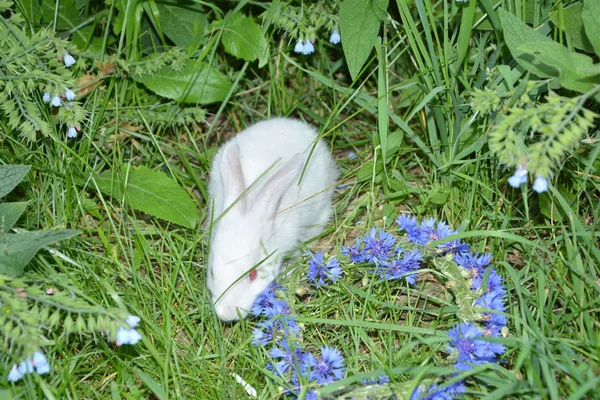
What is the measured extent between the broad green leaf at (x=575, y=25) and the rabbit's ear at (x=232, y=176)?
1.71 metres

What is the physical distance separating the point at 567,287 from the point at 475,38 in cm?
144

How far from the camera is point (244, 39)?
4.37 metres

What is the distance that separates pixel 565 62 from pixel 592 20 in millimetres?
331

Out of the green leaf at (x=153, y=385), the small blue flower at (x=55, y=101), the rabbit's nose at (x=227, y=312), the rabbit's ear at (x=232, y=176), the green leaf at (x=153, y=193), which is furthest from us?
the green leaf at (x=153, y=193)

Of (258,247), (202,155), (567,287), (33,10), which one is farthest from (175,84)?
(567,287)

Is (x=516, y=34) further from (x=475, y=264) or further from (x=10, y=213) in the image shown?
(x=10, y=213)

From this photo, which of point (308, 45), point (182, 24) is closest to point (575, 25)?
point (308, 45)

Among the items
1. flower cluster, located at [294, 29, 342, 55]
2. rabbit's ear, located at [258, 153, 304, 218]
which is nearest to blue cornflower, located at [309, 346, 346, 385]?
rabbit's ear, located at [258, 153, 304, 218]

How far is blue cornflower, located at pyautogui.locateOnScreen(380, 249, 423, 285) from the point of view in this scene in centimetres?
358

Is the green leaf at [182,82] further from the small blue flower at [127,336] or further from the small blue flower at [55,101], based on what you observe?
the small blue flower at [127,336]

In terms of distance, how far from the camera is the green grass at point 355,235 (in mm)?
3254

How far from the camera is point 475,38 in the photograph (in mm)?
4078

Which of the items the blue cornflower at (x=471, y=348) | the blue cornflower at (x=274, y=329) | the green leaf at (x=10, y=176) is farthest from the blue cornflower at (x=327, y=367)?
the green leaf at (x=10, y=176)

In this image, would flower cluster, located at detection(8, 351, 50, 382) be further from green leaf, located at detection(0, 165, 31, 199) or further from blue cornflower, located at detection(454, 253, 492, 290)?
blue cornflower, located at detection(454, 253, 492, 290)
